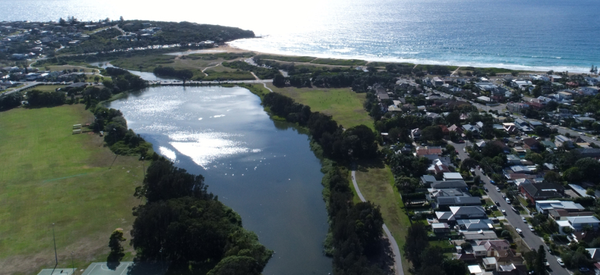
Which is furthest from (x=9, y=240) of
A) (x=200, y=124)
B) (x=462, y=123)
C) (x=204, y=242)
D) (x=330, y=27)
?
(x=330, y=27)

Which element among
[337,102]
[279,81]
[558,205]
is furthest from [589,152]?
[279,81]

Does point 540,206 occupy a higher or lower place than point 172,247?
lower

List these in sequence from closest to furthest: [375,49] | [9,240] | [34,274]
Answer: [34,274]
[9,240]
[375,49]

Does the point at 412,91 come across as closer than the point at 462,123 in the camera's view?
No

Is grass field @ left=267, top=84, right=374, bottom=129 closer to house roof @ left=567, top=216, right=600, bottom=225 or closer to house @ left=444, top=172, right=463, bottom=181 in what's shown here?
house @ left=444, top=172, right=463, bottom=181

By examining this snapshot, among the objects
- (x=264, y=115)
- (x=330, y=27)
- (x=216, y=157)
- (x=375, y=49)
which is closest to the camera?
(x=216, y=157)

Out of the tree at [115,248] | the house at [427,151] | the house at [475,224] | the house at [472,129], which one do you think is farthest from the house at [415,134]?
the tree at [115,248]

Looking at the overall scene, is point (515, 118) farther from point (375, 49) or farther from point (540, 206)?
point (375, 49)
